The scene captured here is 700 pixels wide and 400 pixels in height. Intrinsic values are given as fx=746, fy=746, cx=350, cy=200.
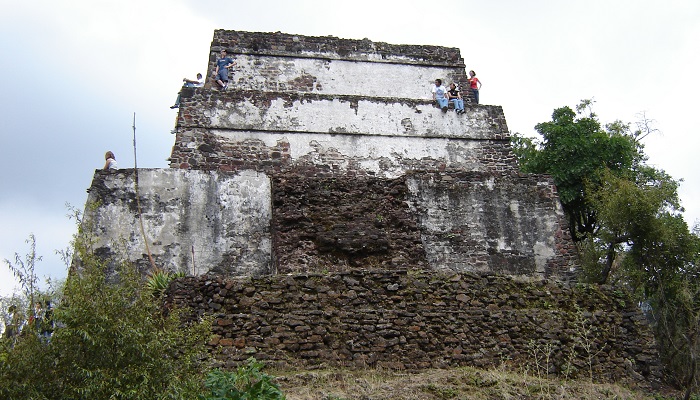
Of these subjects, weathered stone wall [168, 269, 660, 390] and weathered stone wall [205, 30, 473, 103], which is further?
weathered stone wall [205, 30, 473, 103]

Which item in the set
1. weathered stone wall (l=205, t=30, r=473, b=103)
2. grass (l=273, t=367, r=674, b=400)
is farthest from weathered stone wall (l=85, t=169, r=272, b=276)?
grass (l=273, t=367, r=674, b=400)

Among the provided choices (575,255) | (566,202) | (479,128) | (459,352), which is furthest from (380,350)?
(566,202)

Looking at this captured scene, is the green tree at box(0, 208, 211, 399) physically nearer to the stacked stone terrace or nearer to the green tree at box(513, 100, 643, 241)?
the stacked stone terrace

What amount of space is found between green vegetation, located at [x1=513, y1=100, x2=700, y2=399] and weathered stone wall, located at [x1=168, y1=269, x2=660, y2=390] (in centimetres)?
111

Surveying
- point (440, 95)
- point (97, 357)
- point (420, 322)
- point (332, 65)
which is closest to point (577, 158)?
point (440, 95)

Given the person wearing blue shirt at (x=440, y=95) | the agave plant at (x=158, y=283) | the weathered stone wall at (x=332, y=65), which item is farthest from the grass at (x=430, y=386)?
the weathered stone wall at (x=332, y=65)

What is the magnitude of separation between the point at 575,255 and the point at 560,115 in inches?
247

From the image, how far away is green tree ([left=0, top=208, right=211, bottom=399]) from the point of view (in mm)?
6719

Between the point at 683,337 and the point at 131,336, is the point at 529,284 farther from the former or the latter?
the point at 131,336

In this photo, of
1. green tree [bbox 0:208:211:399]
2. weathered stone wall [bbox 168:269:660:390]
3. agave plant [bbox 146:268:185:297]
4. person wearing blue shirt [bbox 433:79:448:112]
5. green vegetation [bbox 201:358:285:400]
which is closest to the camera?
green tree [bbox 0:208:211:399]

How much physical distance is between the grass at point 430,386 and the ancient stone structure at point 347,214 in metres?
0.42

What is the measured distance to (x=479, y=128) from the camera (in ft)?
51.7

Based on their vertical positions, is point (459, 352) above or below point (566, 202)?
below

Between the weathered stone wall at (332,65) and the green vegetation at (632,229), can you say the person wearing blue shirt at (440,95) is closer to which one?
the weathered stone wall at (332,65)
